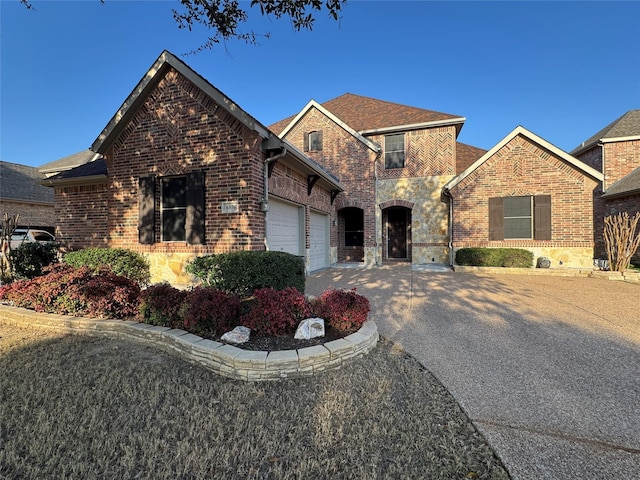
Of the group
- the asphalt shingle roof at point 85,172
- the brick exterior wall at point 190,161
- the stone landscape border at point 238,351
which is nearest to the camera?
the stone landscape border at point 238,351

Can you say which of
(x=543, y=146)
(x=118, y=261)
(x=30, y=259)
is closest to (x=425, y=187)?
(x=543, y=146)

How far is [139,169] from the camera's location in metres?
7.55

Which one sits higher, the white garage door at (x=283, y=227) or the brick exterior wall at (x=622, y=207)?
the brick exterior wall at (x=622, y=207)

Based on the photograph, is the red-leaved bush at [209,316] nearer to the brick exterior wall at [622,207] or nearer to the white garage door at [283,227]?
the white garage door at [283,227]

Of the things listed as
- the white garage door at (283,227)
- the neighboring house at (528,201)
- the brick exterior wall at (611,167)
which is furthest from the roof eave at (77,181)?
the brick exterior wall at (611,167)

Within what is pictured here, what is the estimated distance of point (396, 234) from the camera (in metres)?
15.7

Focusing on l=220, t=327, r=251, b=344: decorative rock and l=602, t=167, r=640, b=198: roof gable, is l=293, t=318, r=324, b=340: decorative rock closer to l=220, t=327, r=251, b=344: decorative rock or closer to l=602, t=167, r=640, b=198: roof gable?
l=220, t=327, r=251, b=344: decorative rock

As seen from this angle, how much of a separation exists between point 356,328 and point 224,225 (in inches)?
163

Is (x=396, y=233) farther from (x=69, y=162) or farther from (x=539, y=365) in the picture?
(x=69, y=162)

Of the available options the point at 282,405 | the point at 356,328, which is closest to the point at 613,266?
the point at 356,328

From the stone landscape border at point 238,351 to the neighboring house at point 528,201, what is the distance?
9799mm

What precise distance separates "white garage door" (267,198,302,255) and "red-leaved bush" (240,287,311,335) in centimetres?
359

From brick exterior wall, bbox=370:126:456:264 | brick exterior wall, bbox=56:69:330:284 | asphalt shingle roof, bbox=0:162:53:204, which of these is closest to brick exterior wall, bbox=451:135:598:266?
brick exterior wall, bbox=370:126:456:264

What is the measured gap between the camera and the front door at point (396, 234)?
15.6m
